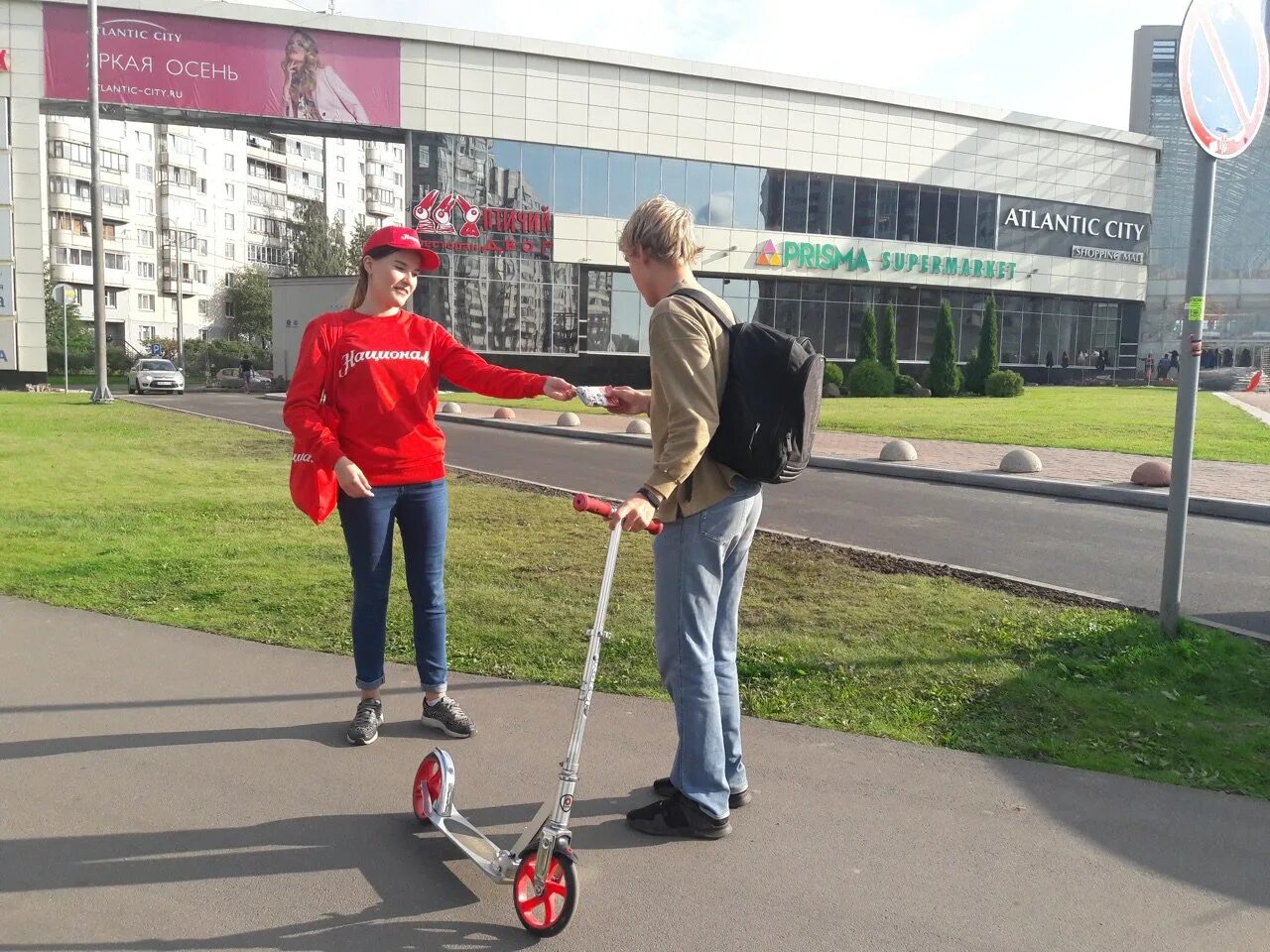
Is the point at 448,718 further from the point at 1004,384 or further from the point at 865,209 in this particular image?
the point at 865,209

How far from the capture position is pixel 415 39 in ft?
131

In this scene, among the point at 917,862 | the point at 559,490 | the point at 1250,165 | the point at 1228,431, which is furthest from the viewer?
the point at 1250,165

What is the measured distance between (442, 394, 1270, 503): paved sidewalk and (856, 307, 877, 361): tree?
2065cm

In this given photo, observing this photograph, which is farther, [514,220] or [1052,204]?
[1052,204]

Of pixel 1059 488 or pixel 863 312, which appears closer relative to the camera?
pixel 1059 488

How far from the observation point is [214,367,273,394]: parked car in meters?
48.2

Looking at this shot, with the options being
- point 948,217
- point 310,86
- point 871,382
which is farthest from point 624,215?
point 948,217

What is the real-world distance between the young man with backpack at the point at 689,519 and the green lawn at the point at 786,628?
1.17 metres

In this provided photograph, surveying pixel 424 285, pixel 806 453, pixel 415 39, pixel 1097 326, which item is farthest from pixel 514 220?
pixel 806 453

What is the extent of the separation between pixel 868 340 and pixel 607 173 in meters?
→ 11.9

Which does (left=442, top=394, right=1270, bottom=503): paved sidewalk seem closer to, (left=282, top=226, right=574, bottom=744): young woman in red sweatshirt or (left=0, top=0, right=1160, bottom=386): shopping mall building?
(left=282, top=226, right=574, bottom=744): young woman in red sweatshirt

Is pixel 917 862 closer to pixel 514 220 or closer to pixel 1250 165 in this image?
pixel 514 220

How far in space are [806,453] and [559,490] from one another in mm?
8598

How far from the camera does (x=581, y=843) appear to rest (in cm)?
338
